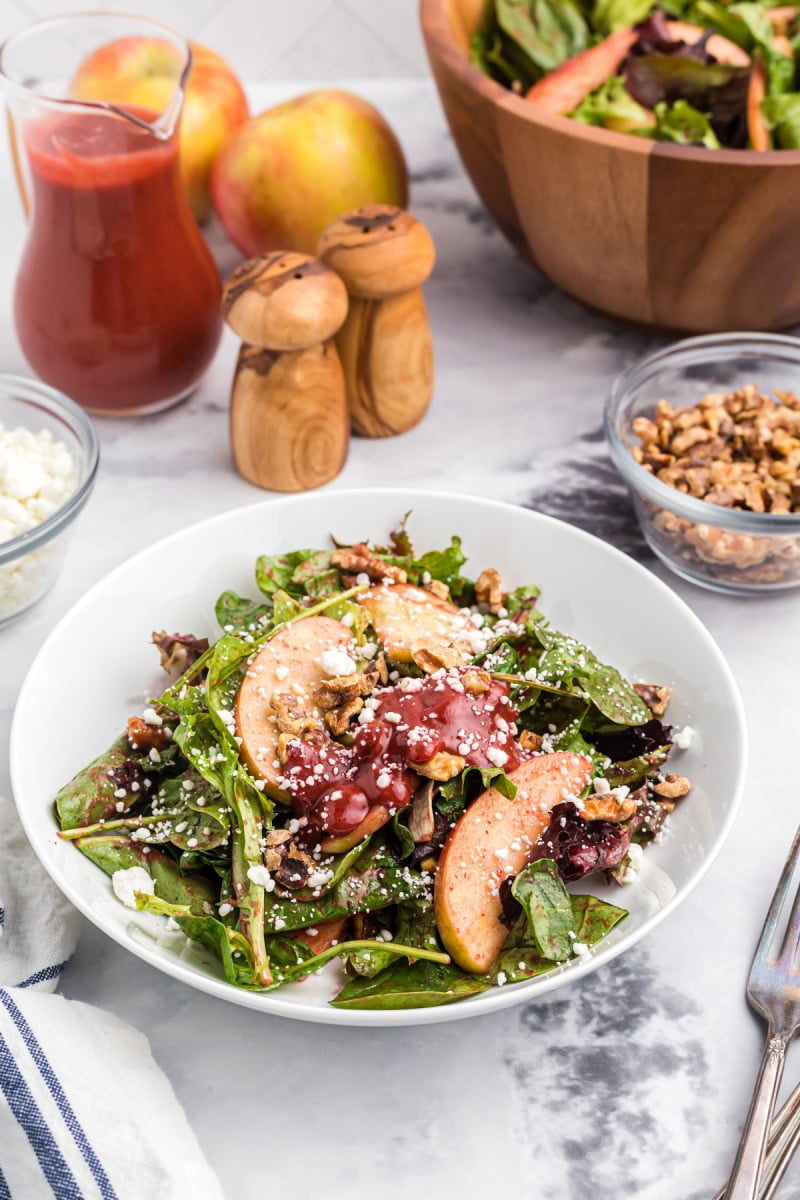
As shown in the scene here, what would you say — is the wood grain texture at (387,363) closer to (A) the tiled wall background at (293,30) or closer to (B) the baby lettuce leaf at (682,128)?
(B) the baby lettuce leaf at (682,128)

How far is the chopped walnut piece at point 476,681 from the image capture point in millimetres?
1158

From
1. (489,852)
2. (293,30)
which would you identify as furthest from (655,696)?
(293,30)

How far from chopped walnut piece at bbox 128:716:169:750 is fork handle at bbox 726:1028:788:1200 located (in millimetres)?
662

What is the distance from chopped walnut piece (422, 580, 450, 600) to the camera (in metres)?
1.36

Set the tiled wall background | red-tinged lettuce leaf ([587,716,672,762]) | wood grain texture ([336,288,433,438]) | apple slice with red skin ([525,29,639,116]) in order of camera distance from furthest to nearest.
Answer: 1. the tiled wall background
2. apple slice with red skin ([525,29,639,116])
3. wood grain texture ([336,288,433,438])
4. red-tinged lettuce leaf ([587,716,672,762])

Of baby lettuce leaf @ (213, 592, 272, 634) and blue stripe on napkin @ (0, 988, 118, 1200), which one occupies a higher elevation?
baby lettuce leaf @ (213, 592, 272, 634)

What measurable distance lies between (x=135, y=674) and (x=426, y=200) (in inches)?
53.0

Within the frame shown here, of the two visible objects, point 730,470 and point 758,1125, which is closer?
point 758,1125

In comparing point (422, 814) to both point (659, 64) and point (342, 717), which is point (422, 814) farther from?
point (659, 64)

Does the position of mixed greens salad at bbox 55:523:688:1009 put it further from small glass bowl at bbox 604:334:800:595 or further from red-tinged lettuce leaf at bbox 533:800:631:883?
small glass bowl at bbox 604:334:800:595

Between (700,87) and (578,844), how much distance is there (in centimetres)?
129

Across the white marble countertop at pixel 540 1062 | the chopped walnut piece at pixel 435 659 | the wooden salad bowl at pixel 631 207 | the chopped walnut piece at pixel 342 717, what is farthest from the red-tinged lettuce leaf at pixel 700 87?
the chopped walnut piece at pixel 342 717

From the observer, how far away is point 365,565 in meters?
1.37

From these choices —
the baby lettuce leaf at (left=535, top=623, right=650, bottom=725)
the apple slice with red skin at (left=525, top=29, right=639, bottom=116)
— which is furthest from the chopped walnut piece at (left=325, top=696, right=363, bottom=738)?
the apple slice with red skin at (left=525, top=29, right=639, bottom=116)
